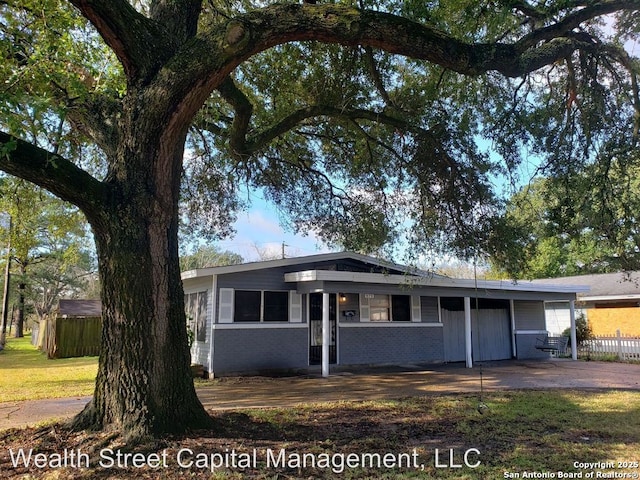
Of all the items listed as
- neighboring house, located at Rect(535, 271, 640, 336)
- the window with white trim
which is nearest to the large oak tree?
the window with white trim

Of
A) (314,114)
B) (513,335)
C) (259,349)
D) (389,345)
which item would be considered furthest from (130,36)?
(513,335)

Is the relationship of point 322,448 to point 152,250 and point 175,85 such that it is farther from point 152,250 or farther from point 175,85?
point 175,85

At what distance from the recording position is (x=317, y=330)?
14008mm

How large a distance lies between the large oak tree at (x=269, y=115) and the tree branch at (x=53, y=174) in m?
0.02

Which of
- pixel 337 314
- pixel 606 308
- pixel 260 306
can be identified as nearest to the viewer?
pixel 260 306

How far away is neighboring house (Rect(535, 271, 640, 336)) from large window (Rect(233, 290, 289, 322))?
1489cm

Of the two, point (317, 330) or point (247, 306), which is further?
point (317, 330)

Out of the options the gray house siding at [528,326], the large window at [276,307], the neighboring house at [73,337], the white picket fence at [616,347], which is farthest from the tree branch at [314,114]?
the neighboring house at [73,337]

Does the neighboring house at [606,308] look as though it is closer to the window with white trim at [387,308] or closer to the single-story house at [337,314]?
the single-story house at [337,314]

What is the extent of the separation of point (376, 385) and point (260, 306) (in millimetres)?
4098

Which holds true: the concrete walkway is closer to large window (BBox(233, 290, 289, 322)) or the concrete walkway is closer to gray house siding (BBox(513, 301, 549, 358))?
large window (BBox(233, 290, 289, 322))

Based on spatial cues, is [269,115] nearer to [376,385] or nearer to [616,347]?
[376,385]

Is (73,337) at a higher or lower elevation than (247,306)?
lower

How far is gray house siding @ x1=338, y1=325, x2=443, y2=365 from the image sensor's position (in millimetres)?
14164
